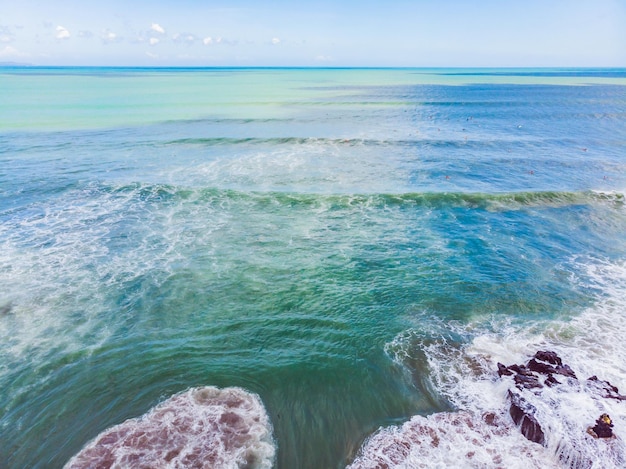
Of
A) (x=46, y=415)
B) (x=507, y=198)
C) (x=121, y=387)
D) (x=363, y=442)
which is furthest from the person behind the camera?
(x=507, y=198)

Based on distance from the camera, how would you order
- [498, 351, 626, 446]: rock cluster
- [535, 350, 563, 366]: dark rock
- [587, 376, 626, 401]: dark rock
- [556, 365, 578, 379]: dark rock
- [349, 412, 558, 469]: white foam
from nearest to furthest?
[349, 412, 558, 469]: white foam
[498, 351, 626, 446]: rock cluster
[587, 376, 626, 401]: dark rock
[556, 365, 578, 379]: dark rock
[535, 350, 563, 366]: dark rock

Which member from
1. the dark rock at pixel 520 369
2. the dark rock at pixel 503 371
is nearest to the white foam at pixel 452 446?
the dark rock at pixel 503 371

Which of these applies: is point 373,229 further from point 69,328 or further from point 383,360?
point 69,328

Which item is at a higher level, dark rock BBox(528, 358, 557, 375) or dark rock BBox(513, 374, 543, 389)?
dark rock BBox(528, 358, 557, 375)

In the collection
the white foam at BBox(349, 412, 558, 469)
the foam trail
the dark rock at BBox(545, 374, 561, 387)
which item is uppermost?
the dark rock at BBox(545, 374, 561, 387)

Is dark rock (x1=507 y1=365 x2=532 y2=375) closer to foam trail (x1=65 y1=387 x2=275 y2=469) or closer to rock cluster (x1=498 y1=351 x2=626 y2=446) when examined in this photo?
rock cluster (x1=498 y1=351 x2=626 y2=446)

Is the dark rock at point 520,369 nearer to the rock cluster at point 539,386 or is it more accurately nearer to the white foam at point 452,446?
the rock cluster at point 539,386

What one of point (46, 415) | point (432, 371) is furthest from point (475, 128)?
point (46, 415)

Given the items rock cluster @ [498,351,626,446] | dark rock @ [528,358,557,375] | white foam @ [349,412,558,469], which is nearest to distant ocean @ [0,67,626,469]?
white foam @ [349,412,558,469]
